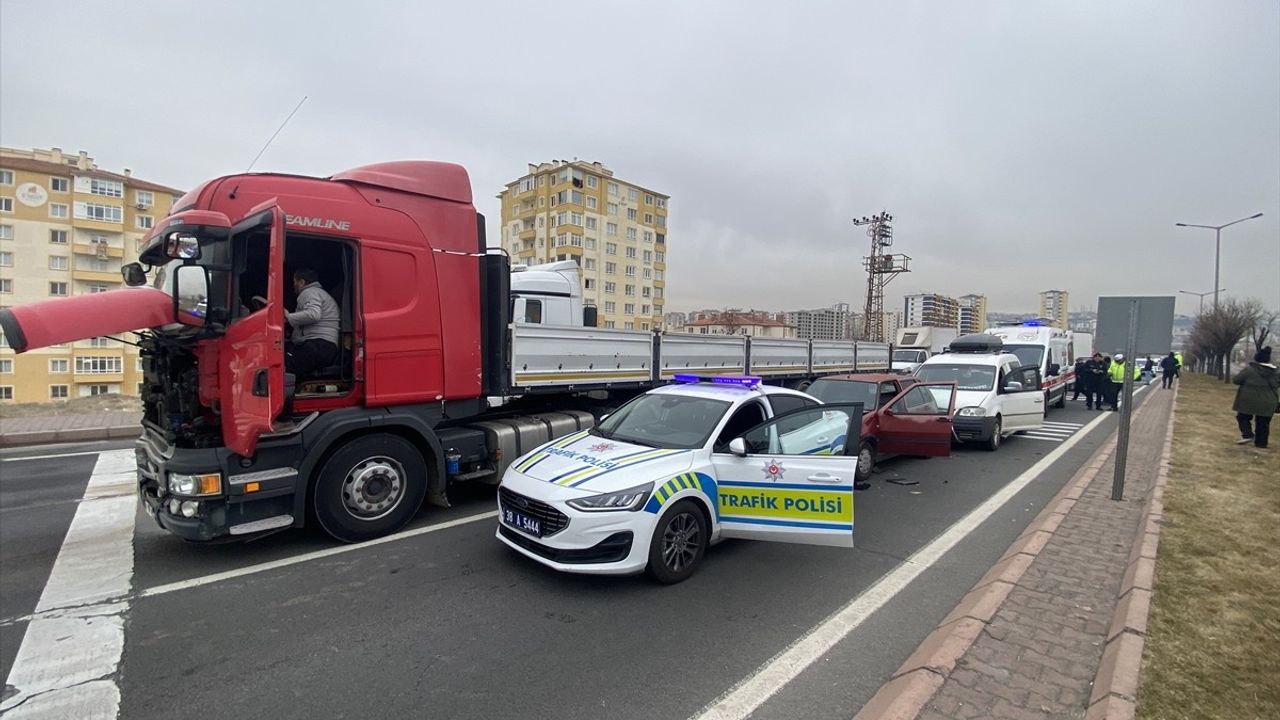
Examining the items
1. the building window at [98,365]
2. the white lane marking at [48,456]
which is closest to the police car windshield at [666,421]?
the white lane marking at [48,456]

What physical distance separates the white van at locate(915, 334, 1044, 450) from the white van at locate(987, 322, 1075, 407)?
331 centimetres

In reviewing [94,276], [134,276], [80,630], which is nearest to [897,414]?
[80,630]

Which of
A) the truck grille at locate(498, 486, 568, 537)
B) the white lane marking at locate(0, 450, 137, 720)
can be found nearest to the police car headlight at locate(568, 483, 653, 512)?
the truck grille at locate(498, 486, 568, 537)

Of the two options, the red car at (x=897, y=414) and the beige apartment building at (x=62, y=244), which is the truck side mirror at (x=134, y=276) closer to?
the red car at (x=897, y=414)

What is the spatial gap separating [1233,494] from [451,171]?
9.86 metres

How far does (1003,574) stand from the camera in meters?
4.62

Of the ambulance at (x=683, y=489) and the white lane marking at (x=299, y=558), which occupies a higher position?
the ambulance at (x=683, y=489)

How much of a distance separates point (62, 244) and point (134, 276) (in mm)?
72201

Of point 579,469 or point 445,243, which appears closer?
point 579,469

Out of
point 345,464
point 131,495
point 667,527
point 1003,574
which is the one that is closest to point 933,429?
point 1003,574

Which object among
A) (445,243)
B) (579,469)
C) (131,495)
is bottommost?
(131,495)

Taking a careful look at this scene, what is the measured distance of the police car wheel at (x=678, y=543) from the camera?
441cm

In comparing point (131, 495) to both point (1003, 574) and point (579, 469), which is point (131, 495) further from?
point (1003, 574)

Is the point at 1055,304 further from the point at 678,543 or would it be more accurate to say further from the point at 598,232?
the point at 678,543
